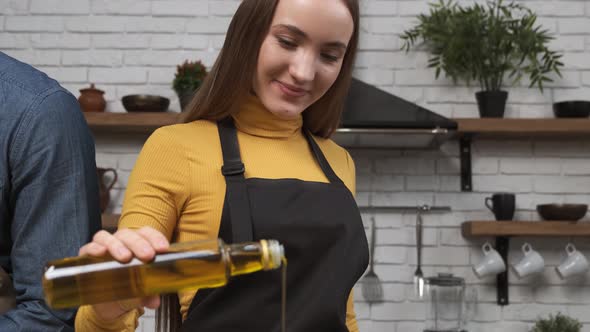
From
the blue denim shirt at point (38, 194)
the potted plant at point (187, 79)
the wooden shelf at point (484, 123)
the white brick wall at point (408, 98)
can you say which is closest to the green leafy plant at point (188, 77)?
the potted plant at point (187, 79)

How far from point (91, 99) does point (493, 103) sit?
156 centimetres

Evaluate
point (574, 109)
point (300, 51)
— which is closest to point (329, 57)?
point (300, 51)

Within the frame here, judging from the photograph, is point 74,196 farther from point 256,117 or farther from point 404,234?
point 404,234

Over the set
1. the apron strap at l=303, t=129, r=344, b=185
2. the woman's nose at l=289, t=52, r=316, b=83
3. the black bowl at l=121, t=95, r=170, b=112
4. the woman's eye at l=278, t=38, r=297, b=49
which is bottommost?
the apron strap at l=303, t=129, r=344, b=185

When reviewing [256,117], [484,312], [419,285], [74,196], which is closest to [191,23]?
[419,285]

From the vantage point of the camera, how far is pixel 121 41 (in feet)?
9.71

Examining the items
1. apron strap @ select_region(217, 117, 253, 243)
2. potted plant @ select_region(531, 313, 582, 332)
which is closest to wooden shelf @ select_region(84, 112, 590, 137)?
potted plant @ select_region(531, 313, 582, 332)

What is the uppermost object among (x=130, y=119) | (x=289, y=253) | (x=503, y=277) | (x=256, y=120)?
(x=130, y=119)

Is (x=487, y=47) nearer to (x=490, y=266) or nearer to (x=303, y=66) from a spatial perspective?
(x=490, y=266)

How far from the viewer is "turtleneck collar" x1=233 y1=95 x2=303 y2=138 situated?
118 centimetres

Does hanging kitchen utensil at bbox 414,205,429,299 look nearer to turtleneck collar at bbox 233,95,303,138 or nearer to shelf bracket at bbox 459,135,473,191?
shelf bracket at bbox 459,135,473,191

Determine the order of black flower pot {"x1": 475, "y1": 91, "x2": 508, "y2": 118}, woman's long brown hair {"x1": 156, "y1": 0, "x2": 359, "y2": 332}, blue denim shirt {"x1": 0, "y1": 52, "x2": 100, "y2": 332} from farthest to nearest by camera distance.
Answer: black flower pot {"x1": 475, "y1": 91, "x2": 508, "y2": 118} < woman's long brown hair {"x1": 156, "y1": 0, "x2": 359, "y2": 332} < blue denim shirt {"x1": 0, "y1": 52, "x2": 100, "y2": 332}

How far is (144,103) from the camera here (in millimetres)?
2721

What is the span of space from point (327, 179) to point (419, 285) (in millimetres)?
1692
